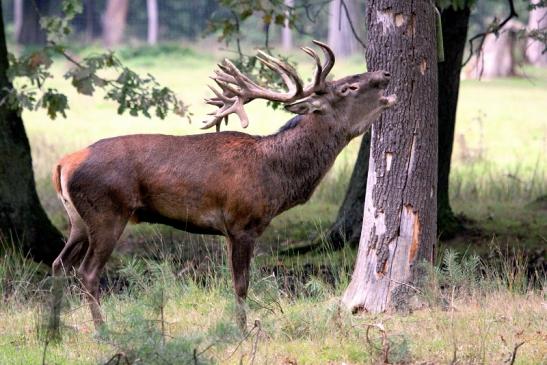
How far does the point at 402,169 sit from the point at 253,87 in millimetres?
1288

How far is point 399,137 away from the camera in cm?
808

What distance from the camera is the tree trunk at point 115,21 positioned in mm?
45719

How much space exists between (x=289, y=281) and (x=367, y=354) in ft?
11.2

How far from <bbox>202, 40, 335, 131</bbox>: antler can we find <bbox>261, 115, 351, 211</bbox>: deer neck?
11.9 inches

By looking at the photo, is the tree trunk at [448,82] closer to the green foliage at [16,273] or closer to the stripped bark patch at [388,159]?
the stripped bark patch at [388,159]

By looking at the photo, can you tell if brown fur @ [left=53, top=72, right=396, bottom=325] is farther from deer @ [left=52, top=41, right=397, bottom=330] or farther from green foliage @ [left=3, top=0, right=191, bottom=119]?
green foliage @ [left=3, top=0, right=191, bottom=119]

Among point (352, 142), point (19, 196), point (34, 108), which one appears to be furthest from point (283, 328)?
point (352, 142)

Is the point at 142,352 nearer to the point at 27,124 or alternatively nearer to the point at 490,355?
the point at 490,355

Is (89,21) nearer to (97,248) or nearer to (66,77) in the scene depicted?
(66,77)

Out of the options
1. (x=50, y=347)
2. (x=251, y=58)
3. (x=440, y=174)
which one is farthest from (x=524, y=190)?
(x=50, y=347)

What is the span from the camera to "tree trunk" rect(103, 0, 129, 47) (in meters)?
45.7

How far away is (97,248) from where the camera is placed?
7805mm

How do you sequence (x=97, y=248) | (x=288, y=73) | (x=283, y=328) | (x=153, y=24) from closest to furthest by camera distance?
(x=283, y=328)
(x=97, y=248)
(x=288, y=73)
(x=153, y=24)

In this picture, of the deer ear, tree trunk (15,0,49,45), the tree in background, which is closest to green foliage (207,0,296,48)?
the tree in background
